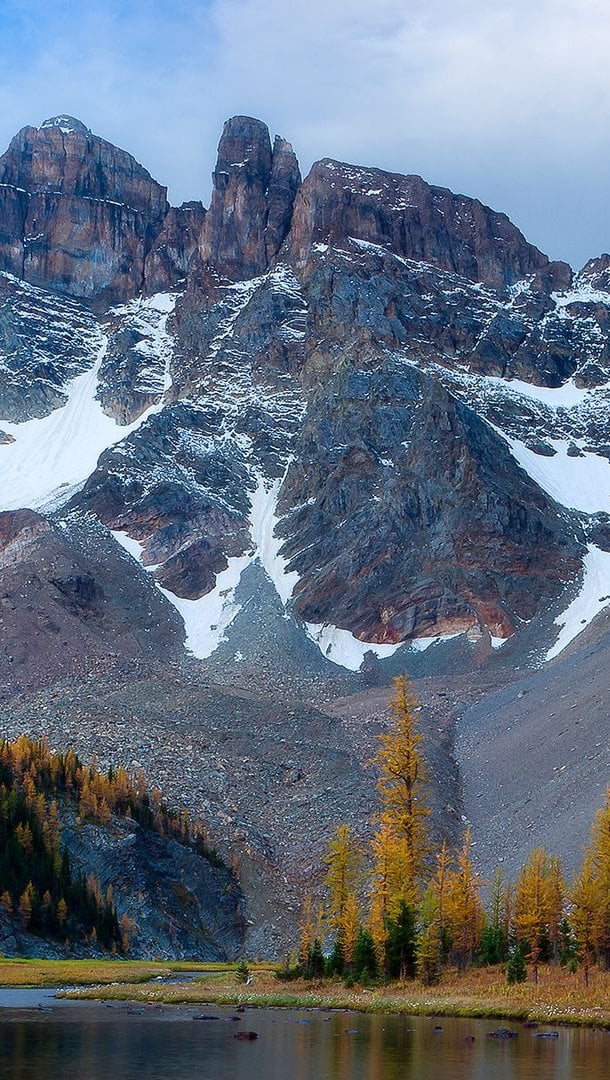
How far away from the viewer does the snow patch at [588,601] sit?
145 meters

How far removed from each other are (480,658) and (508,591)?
18.2 meters

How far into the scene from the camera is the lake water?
103ft

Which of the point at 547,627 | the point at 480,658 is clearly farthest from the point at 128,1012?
the point at 547,627

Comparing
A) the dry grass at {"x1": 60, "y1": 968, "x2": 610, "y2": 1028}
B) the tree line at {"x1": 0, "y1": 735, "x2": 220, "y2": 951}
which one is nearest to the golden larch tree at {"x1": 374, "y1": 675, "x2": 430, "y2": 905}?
the dry grass at {"x1": 60, "y1": 968, "x2": 610, "y2": 1028}

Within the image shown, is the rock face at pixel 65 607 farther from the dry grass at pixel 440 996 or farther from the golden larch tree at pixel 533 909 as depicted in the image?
the golden larch tree at pixel 533 909

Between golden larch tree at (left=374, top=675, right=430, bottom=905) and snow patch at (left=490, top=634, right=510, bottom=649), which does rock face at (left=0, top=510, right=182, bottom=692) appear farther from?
golden larch tree at (left=374, top=675, right=430, bottom=905)

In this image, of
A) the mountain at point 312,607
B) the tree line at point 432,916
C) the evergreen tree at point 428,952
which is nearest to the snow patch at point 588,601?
the mountain at point 312,607

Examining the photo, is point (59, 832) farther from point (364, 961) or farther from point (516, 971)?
point (516, 971)

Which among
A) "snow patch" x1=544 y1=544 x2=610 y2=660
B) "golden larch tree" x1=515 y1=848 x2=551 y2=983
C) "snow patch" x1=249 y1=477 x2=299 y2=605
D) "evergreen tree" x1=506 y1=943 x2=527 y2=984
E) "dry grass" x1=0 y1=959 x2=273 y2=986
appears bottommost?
"dry grass" x1=0 y1=959 x2=273 y2=986

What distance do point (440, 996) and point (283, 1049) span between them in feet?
48.8

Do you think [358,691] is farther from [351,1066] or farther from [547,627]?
[351,1066]

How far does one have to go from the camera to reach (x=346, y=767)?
10200 cm

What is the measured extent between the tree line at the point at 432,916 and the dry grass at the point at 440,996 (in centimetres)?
146

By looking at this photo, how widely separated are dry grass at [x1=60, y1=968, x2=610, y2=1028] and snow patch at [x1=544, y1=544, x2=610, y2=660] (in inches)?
3423
